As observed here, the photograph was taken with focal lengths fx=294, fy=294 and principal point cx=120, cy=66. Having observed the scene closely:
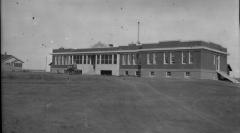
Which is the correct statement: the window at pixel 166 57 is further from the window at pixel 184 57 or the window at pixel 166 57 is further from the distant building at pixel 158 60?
the window at pixel 184 57

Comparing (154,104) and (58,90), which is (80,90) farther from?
(154,104)

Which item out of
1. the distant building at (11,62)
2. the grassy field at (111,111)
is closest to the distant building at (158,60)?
the distant building at (11,62)

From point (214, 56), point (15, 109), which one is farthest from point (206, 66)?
point (15, 109)

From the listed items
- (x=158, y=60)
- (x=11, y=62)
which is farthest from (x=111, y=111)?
(x=11, y=62)

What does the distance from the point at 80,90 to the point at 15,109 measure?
7.74 meters

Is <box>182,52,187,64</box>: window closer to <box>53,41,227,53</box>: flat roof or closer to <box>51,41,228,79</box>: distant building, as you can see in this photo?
<box>51,41,228,79</box>: distant building

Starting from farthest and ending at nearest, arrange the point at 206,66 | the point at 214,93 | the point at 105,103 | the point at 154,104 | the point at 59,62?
the point at 59,62 < the point at 206,66 < the point at 214,93 < the point at 154,104 < the point at 105,103

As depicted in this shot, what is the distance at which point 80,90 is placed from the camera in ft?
72.2

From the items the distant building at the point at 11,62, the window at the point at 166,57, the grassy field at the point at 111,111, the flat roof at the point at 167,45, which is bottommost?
the grassy field at the point at 111,111

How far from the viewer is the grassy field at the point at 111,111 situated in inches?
542

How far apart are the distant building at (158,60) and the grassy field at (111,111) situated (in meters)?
25.4

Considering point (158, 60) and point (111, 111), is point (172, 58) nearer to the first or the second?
point (158, 60)

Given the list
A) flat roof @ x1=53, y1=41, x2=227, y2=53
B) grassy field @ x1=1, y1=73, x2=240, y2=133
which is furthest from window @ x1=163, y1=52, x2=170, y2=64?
grassy field @ x1=1, y1=73, x2=240, y2=133

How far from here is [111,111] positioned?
16.6 m
